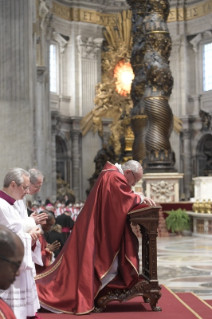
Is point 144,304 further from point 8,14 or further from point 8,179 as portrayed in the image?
point 8,14

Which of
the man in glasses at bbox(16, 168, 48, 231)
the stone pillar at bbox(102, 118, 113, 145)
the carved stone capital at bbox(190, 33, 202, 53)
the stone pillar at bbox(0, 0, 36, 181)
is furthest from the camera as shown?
the stone pillar at bbox(102, 118, 113, 145)

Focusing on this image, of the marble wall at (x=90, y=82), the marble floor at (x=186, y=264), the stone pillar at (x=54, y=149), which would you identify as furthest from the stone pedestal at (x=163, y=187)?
the marble wall at (x=90, y=82)

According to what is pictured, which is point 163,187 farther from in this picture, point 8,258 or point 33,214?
point 8,258

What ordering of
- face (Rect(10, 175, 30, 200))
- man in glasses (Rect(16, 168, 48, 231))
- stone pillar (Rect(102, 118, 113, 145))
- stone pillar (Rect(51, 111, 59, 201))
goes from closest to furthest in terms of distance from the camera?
1. face (Rect(10, 175, 30, 200))
2. man in glasses (Rect(16, 168, 48, 231))
3. stone pillar (Rect(51, 111, 59, 201))
4. stone pillar (Rect(102, 118, 113, 145))

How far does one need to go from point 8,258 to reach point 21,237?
2.43m

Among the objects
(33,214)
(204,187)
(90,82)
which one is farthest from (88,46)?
(33,214)

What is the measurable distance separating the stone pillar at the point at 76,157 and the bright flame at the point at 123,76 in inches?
109

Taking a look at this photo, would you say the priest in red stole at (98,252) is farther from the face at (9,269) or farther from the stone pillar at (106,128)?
the stone pillar at (106,128)

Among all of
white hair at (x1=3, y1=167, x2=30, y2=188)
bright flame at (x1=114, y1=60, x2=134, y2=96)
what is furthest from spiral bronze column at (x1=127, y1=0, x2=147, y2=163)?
bright flame at (x1=114, y1=60, x2=134, y2=96)

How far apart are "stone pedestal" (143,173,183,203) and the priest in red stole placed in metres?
11.1

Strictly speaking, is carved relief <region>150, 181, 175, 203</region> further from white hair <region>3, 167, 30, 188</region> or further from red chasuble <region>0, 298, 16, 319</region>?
red chasuble <region>0, 298, 16, 319</region>

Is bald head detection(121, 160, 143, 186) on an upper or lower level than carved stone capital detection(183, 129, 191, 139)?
lower

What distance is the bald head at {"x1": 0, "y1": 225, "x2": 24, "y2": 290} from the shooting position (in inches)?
82.9

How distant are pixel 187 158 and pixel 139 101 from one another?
1425cm
